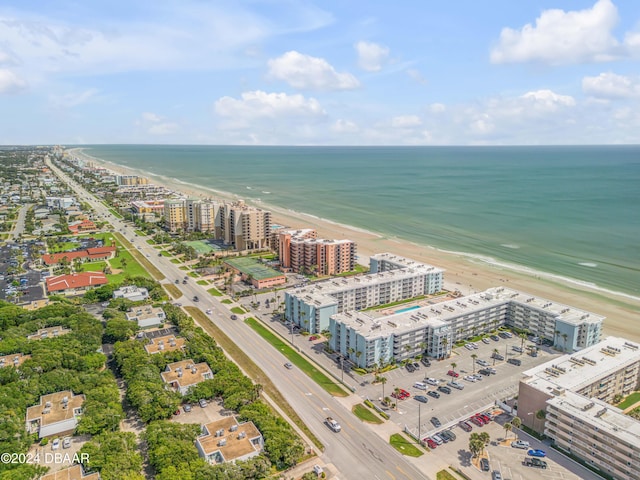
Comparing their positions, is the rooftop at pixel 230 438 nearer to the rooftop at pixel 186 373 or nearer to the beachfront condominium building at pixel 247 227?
the rooftop at pixel 186 373

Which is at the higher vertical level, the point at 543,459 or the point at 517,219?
the point at 517,219

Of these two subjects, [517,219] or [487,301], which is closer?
[487,301]

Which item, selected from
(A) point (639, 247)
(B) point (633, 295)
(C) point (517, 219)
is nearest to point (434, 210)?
(C) point (517, 219)

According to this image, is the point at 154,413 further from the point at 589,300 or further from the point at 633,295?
the point at 633,295

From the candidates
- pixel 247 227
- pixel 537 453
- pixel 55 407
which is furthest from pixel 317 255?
pixel 537 453

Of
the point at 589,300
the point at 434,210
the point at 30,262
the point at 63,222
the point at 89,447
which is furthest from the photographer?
the point at 434,210

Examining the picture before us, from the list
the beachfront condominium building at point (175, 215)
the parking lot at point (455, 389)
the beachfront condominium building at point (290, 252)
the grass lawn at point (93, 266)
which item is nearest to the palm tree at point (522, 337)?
the parking lot at point (455, 389)

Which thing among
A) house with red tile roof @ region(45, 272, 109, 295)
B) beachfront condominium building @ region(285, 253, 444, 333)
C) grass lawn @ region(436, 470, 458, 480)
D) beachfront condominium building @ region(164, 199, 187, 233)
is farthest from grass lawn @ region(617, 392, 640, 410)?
beachfront condominium building @ region(164, 199, 187, 233)

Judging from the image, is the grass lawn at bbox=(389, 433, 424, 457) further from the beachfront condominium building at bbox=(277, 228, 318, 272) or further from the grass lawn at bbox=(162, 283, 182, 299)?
the beachfront condominium building at bbox=(277, 228, 318, 272)
